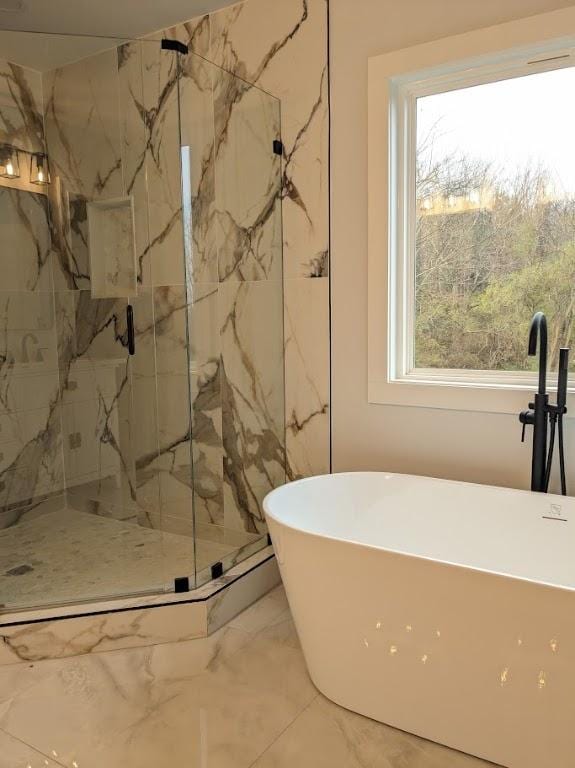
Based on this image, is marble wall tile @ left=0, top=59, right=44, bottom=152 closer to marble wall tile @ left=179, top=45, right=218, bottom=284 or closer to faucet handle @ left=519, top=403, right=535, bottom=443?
marble wall tile @ left=179, top=45, right=218, bottom=284

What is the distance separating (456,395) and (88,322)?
1869 millimetres

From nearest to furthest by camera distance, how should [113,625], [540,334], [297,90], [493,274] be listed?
[540,334], [113,625], [493,274], [297,90]

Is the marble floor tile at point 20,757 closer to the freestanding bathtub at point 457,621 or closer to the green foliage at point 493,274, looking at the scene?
the freestanding bathtub at point 457,621

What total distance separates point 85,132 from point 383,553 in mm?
2489

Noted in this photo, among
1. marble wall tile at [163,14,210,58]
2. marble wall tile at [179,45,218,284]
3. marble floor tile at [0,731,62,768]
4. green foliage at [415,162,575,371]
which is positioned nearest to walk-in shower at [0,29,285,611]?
marble wall tile at [179,45,218,284]

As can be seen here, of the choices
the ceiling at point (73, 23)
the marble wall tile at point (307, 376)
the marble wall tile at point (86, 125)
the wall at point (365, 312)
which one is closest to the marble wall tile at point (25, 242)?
the marble wall tile at point (86, 125)

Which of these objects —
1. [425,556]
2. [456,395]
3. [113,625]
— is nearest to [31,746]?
[113,625]

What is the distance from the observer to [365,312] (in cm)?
258

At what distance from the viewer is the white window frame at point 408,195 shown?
220 cm

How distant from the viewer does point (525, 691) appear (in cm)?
152

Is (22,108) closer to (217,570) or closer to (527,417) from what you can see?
(217,570)

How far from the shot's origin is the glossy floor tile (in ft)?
5.44

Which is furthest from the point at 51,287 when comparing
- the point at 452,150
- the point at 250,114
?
the point at 452,150

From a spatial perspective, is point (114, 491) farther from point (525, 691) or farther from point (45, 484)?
point (525, 691)
